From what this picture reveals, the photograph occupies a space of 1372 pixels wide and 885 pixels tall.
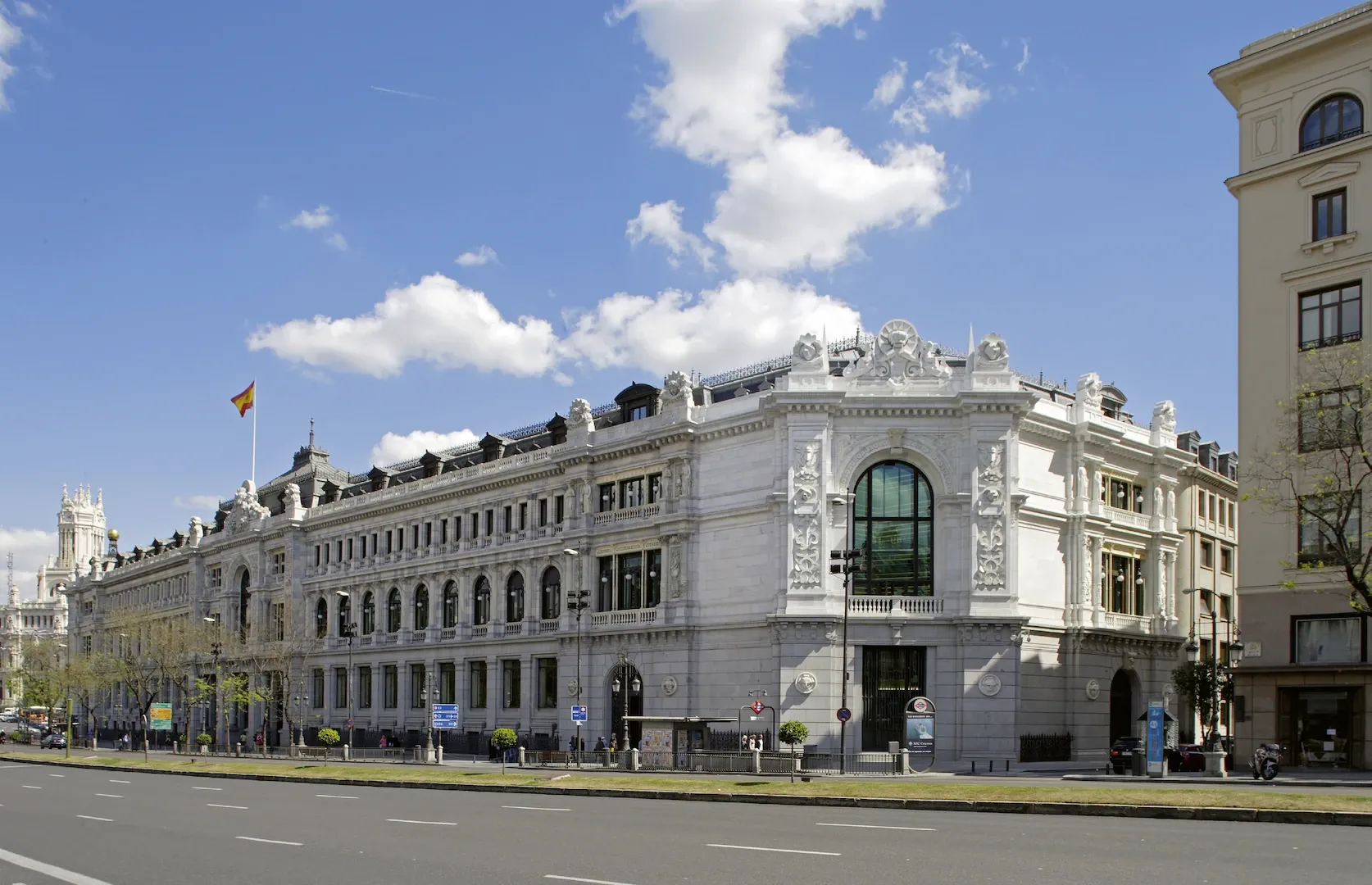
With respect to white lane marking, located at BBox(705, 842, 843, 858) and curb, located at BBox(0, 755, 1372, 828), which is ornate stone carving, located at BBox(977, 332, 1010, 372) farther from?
white lane marking, located at BBox(705, 842, 843, 858)

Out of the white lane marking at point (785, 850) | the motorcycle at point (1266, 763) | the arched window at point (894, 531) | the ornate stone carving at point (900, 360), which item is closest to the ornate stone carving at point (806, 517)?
the arched window at point (894, 531)

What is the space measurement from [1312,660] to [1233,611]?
3209 centimetres

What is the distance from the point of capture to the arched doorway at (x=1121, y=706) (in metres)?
64.7

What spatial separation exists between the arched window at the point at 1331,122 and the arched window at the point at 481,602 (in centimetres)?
4976

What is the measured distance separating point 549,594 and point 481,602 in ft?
24.8

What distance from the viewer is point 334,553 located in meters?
94.9

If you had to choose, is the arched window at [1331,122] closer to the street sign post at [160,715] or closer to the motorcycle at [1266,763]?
the motorcycle at [1266,763]

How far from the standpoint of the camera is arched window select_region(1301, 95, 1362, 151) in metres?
46.4

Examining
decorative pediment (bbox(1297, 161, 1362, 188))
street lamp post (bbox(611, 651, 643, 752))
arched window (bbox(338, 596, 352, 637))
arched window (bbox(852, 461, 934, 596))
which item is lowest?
street lamp post (bbox(611, 651, 643, 752))

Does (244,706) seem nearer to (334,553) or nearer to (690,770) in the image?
(334,553)

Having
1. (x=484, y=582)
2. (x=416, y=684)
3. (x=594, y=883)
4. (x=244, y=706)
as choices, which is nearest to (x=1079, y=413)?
(x=484, y=582)

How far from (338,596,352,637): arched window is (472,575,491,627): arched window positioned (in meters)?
14.7

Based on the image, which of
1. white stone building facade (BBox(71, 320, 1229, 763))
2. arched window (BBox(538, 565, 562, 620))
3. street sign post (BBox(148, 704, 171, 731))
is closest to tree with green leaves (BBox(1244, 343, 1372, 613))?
white stone building facade (BBox(71, 320, 1229, 763))

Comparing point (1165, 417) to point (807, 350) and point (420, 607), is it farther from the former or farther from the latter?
point (420, 607)
